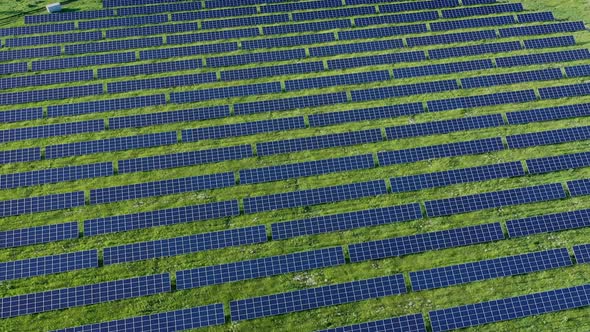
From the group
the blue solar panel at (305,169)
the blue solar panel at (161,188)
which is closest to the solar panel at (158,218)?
the blue solar panel at (161,188)

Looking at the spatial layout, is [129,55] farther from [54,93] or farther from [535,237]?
[535,237]

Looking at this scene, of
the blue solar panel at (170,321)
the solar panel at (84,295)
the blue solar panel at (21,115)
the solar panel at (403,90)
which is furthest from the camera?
the solar panel at (403,90)

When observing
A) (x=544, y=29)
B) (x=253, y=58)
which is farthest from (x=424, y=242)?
(x=544, y=29)

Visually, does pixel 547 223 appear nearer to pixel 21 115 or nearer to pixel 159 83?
pixel 159 83

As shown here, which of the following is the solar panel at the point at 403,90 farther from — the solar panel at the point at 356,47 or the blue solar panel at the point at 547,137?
the blue solar panel at the point at 547,137

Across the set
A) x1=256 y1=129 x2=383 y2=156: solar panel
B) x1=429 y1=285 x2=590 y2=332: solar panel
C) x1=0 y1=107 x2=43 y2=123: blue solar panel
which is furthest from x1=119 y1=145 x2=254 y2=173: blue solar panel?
x1=429 y1=285 x2=590 y2=332: solar panel

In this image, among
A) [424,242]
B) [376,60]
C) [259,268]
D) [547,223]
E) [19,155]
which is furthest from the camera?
[376,60]

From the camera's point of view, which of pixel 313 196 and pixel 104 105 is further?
pixel 104 105
